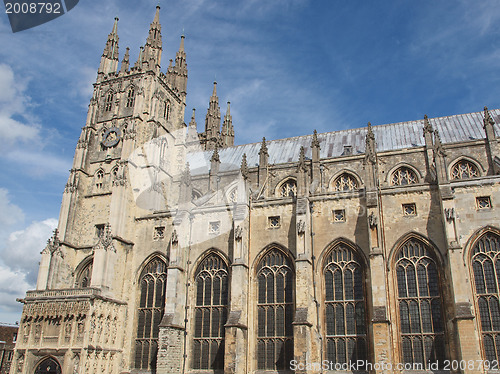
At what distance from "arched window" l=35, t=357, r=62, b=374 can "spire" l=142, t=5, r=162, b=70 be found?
24650mm

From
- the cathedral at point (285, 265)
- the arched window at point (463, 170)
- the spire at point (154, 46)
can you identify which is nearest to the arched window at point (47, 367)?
the cathedral at point (285, 265)

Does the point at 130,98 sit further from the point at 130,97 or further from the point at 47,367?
the point at 47,367

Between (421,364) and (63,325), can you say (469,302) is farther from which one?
(63,325)

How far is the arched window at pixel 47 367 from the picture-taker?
2699cm

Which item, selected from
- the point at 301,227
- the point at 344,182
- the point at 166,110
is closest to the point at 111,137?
the point at 166,110

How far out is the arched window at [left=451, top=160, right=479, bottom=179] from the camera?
101 feet

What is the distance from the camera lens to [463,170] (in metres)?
31.0

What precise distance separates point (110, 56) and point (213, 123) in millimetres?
12263

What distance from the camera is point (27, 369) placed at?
26812mm

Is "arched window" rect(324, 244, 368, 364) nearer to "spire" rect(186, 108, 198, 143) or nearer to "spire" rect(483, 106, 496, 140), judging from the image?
"spire" rect(483, 106, 496, 140)

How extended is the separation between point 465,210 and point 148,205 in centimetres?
2192

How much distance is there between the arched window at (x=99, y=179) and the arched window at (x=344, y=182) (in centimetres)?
1813

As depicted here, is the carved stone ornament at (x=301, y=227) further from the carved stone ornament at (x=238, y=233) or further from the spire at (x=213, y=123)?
the spire at (x=213, y=123)

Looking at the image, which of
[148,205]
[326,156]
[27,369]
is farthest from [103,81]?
[27,369]
